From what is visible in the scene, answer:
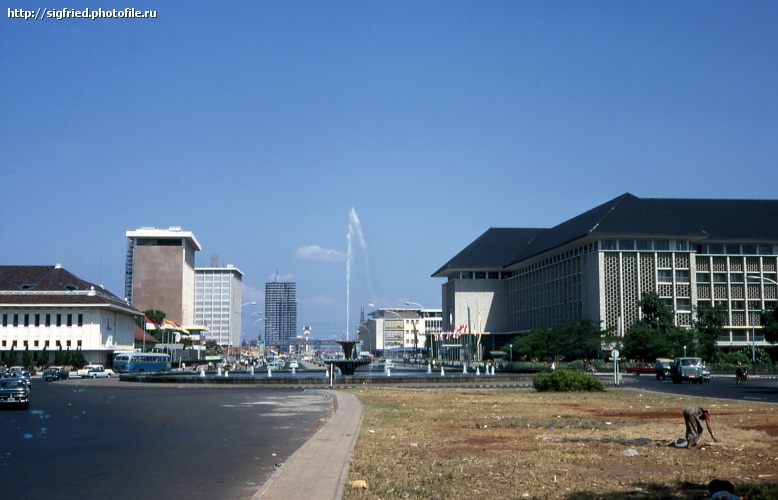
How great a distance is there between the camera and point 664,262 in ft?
392

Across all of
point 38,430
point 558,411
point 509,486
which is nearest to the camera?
point 509,486

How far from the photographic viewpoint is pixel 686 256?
394 ft

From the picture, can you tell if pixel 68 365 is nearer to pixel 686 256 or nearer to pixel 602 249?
pixel 602 249

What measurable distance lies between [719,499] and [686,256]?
117184 millimetres

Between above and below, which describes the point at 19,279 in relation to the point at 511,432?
above

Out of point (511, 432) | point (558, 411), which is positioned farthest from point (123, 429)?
point (558, 411)

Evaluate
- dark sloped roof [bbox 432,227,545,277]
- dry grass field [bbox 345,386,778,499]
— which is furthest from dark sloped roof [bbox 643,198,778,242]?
dry grass field [bbox 345,386,778,499]

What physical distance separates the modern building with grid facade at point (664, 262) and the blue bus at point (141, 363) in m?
57.8

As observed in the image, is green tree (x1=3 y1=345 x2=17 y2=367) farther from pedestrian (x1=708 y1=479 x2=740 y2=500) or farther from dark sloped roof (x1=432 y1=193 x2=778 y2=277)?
pedestrian (x1=708 y1=479 x2=740 y2=500)

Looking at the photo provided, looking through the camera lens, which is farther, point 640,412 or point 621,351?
point 621,351

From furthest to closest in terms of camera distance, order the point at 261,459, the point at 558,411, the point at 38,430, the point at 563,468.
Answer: the point at 558,411 < the point at 38,430 < the point at 261,459 < the point at 563,468

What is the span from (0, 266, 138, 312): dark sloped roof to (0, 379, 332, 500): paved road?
258 feet

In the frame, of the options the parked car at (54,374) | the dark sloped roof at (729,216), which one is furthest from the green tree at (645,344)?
the parked car at (54,374)

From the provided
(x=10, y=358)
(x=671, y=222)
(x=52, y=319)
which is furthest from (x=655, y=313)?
(x=10, y=358)
